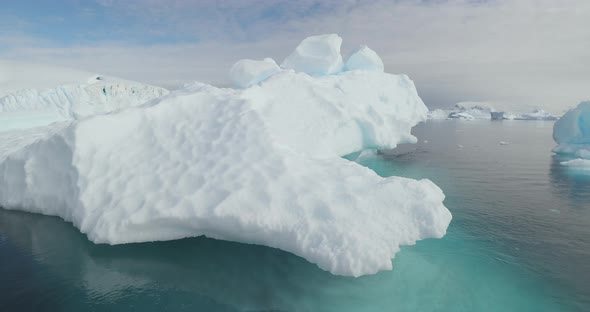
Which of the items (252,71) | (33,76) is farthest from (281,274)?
(33,76)

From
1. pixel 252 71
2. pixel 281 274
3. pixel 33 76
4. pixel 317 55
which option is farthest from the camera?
pixel 33 76

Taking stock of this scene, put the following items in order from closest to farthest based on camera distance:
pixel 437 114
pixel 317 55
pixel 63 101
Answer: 1. pixel 317 55
2. pixel 63 101
3. pixel 437 114

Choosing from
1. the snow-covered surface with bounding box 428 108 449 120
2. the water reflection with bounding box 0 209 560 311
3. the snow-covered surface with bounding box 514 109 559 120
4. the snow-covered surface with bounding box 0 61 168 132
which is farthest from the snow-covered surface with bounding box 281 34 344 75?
the snow-covered surface with bounding box 514 109 559 120

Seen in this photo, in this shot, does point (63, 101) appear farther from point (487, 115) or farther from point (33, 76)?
point (487, 115)

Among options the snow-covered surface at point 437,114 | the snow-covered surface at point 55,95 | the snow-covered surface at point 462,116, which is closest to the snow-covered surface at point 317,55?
the snow-covered surface at point 55,95

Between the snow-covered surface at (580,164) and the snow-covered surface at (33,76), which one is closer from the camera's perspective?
the snow-covered surface at (580,164)

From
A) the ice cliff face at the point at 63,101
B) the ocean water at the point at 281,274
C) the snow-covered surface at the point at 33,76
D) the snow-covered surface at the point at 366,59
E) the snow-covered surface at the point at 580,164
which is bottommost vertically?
the snow-covered surface at the point at 580,164

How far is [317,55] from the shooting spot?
2222 cm

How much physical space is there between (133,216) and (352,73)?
16.9 m

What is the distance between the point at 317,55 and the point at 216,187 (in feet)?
55.9

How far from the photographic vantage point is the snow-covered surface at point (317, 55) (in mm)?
21797

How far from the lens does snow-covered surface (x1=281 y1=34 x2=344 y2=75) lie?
21.8 m

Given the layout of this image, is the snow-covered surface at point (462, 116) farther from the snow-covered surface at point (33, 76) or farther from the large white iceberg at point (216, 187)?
the large white iceberg at point (216, 187)

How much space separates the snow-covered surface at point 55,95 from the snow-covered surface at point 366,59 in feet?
53.9
